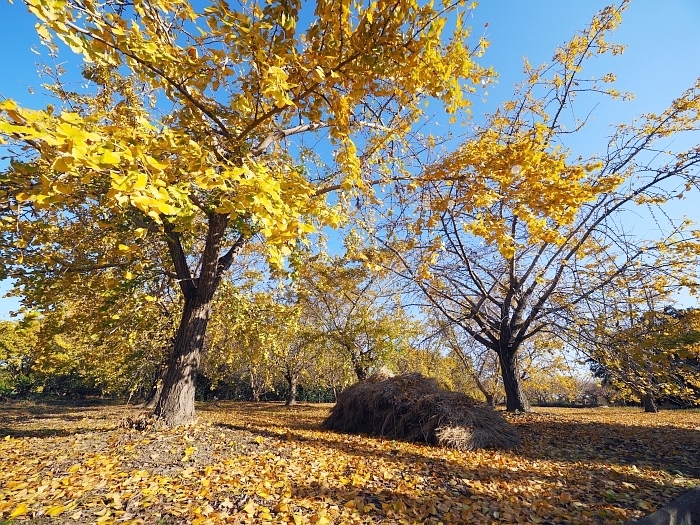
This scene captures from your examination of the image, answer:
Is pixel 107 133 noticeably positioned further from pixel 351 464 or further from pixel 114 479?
pixel 351 464

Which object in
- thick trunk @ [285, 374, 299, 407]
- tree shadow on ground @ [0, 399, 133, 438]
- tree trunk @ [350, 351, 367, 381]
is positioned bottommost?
tree shadow on ground @ [0, 399, 133, 438]

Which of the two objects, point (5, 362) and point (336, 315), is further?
point (5, 362)

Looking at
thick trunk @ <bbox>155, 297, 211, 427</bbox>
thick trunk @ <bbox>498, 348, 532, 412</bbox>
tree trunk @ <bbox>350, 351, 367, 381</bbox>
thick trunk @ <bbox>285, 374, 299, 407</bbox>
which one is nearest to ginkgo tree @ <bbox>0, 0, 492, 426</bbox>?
thick trunk @ <bbox>155, 297, 211, 427</bbox>

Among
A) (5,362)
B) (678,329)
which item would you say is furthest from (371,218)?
(5,362)

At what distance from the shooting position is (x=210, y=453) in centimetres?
402

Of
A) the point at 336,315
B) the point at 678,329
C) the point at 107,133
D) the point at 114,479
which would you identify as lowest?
the point at 114,479

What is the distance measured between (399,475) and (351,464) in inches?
26.2

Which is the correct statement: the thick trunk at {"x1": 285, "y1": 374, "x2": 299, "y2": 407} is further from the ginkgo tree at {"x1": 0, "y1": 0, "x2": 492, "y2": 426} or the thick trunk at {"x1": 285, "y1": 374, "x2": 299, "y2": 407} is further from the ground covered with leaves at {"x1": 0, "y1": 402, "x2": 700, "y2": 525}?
the ginkgo tree at {"x1": 0, "y1": 0, "x2": 492, "y2": 426}

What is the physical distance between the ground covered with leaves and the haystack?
0.36 m

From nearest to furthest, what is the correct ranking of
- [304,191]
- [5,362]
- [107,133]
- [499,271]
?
[107,133], [304,191], [499,271], [5,362]

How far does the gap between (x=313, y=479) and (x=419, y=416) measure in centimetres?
288

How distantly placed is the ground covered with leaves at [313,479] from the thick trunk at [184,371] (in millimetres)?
324

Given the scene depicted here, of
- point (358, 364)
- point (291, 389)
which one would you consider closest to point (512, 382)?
point (358, 364)

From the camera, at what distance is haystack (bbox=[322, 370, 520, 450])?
5.37 meters
